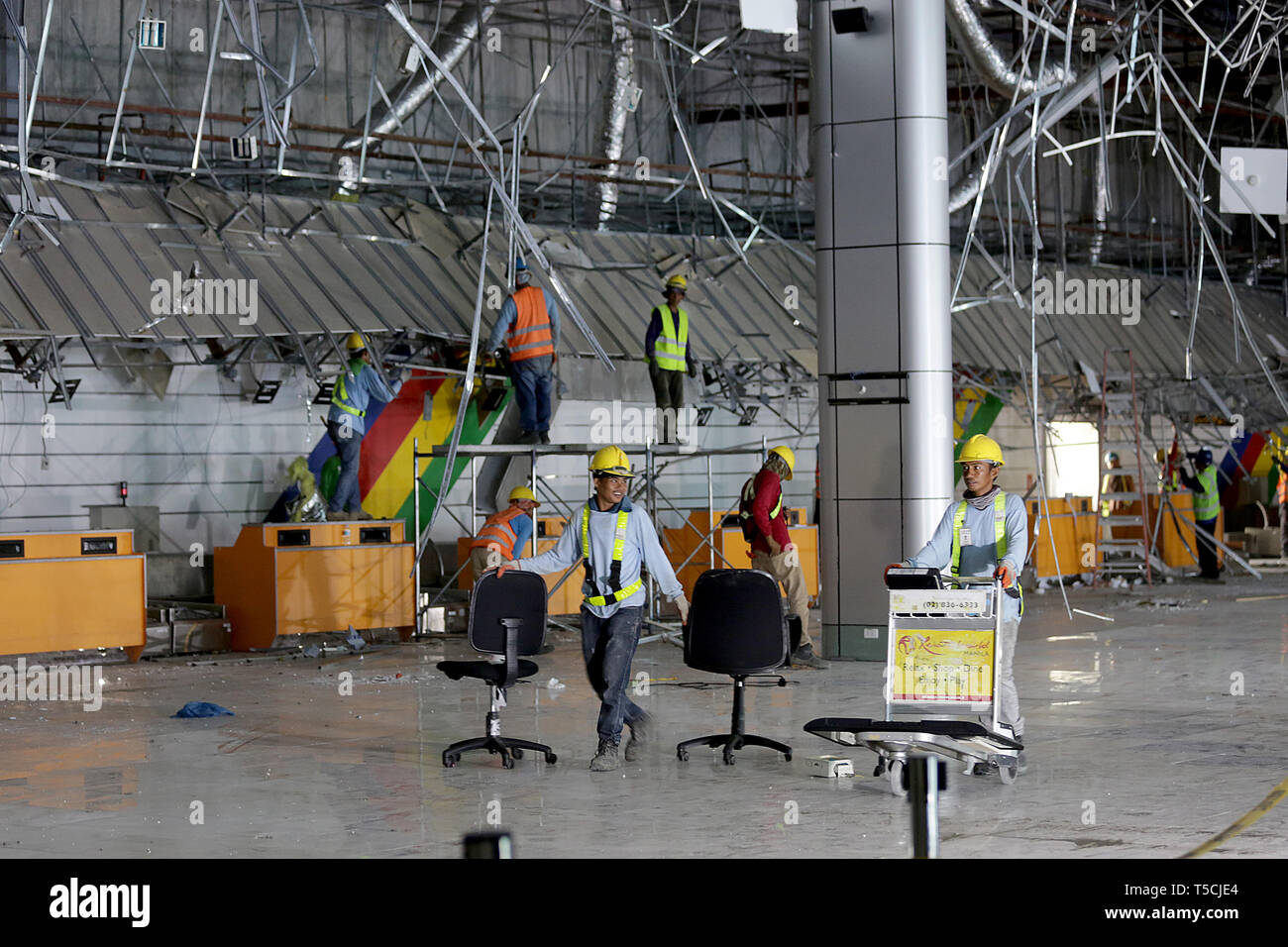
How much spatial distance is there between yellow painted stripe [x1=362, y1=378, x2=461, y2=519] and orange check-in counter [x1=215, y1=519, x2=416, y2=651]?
344cm

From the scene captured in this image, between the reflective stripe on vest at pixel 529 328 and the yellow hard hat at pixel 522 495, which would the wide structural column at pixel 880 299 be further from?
the reflective stripe on vest at pixel 529 328

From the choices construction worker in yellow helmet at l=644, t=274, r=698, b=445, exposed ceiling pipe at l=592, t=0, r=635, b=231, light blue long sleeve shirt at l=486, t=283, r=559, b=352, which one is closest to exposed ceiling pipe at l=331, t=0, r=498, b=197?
exposed ceiling pipe at l=592, t=0, r=635, b=231

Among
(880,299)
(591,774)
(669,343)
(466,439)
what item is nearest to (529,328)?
(669,343)

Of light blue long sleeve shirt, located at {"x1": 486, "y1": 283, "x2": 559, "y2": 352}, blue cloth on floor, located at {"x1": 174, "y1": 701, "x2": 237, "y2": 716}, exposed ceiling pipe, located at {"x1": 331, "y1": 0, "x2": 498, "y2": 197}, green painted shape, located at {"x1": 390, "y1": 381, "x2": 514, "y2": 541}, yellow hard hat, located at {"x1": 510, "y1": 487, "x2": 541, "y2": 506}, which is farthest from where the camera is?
green painted shape, located at {"x1": 390, "y1": 381, "x2": 514, "y2": 541}

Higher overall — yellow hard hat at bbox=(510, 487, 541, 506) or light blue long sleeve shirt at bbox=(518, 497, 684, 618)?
yellow hard hat at bbox=(510, 487, 541, 506)

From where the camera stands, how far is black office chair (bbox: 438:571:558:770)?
30.9 feet

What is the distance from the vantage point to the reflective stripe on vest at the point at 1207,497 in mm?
24188

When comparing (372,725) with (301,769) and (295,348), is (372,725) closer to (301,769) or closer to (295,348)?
(301,769)

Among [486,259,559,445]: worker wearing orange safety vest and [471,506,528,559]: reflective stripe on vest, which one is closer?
[471,506,528,559]: reflective stripe on vest

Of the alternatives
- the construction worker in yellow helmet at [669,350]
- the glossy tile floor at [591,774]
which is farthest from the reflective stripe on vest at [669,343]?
the glossy tile floor at [591,774]

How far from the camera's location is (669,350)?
1747cm

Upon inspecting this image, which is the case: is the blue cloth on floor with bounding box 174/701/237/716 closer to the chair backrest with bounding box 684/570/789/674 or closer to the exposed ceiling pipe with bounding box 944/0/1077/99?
the chair backrest with bounding box 684/570/789/674

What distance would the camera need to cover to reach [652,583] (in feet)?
62.6
